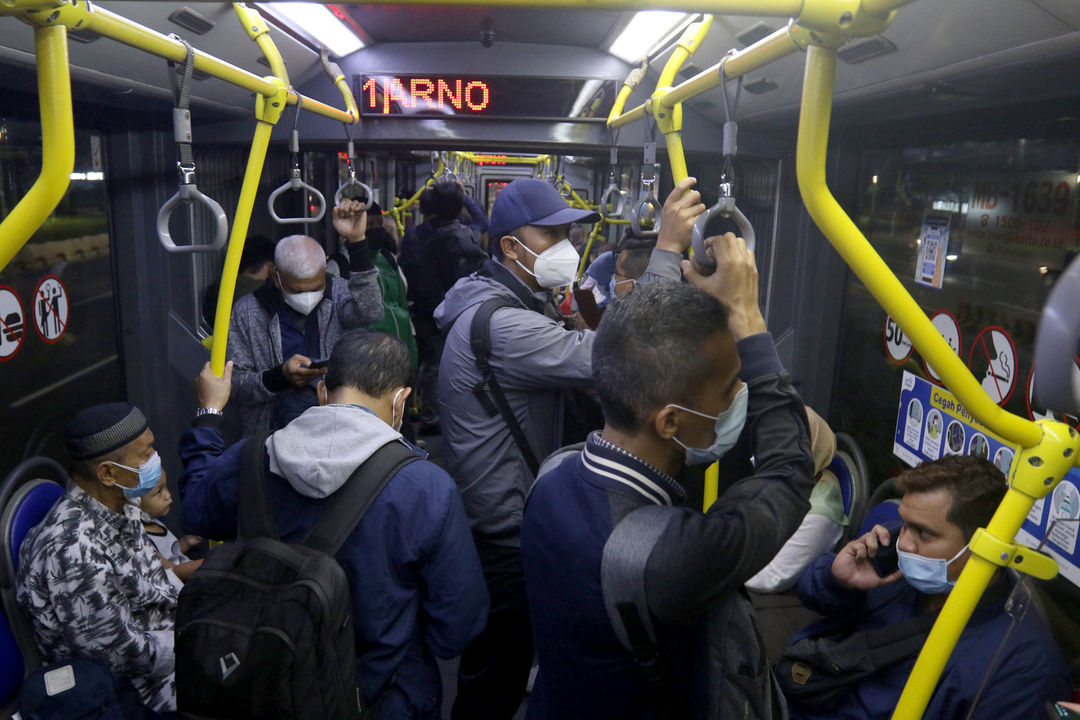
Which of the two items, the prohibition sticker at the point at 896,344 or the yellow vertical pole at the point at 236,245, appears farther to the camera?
the prohibition sticker at the point at 896,344

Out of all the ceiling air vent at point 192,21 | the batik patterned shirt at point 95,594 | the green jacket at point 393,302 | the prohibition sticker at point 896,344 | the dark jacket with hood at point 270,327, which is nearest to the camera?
the batik patterned shirt at point 95,594

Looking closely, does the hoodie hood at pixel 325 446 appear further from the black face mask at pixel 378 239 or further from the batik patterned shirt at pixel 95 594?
the black face mask at pixel 378 239

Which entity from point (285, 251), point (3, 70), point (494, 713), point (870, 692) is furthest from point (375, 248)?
point (870, 692)

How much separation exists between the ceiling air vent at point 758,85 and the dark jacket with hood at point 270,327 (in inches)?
70.5

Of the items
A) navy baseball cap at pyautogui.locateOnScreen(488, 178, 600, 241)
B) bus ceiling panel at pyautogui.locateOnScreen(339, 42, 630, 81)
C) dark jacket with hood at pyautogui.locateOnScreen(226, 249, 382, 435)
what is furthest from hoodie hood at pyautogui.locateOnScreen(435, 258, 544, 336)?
bus ceiling panel at pyautogui.locateOnScreen(339, 42, 630, 81)

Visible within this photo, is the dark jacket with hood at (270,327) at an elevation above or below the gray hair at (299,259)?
below

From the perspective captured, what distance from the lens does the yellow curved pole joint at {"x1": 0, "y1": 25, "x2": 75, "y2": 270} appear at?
1393mm

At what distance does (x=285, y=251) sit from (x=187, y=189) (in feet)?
5.09

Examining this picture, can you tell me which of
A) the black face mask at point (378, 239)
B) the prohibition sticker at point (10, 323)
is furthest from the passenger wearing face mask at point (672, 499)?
the black face mask at point (378, 239)

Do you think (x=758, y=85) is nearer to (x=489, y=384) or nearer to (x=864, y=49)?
(x=864, y=49)

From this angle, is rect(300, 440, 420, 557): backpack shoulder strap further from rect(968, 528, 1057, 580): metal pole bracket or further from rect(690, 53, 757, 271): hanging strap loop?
rect(968, 528, 1057, 580): metal pole bracket

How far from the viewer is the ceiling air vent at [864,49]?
2283 millimetres

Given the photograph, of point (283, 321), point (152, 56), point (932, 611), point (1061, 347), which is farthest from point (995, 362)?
point (152, 56)

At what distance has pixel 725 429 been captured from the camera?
147cm
